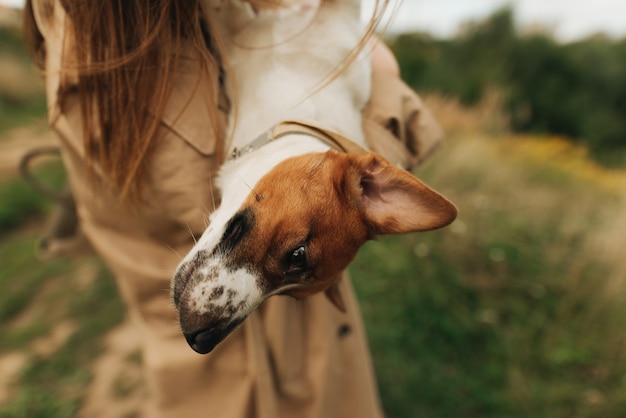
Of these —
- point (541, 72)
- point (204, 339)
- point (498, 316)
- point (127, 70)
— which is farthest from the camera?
point (541, 72)

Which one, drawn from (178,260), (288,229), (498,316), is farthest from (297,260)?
(498,316)

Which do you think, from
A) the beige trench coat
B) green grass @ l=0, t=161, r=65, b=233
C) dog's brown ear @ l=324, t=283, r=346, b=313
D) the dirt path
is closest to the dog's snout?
the beige trench coat

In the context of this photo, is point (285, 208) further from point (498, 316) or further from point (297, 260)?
point (498, 316)

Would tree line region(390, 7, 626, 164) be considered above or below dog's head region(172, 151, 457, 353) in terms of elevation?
below

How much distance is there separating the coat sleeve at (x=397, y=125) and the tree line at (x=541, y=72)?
930cm

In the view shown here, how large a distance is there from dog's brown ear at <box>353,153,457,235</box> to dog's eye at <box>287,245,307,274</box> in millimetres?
223

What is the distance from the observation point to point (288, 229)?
4.37 ft

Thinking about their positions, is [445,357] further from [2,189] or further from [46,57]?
[2,189]

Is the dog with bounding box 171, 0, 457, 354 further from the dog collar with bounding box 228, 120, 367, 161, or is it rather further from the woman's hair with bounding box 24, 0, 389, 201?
the woman's hair with bounding box 24, 0, 389, 201

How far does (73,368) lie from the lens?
124 inches

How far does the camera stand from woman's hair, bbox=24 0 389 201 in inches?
53.6

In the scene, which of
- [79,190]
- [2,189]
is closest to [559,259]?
[79,190]

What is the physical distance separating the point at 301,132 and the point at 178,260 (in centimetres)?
62

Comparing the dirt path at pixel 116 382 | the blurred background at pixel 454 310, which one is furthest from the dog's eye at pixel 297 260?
the dirt path at pixel 116 382
